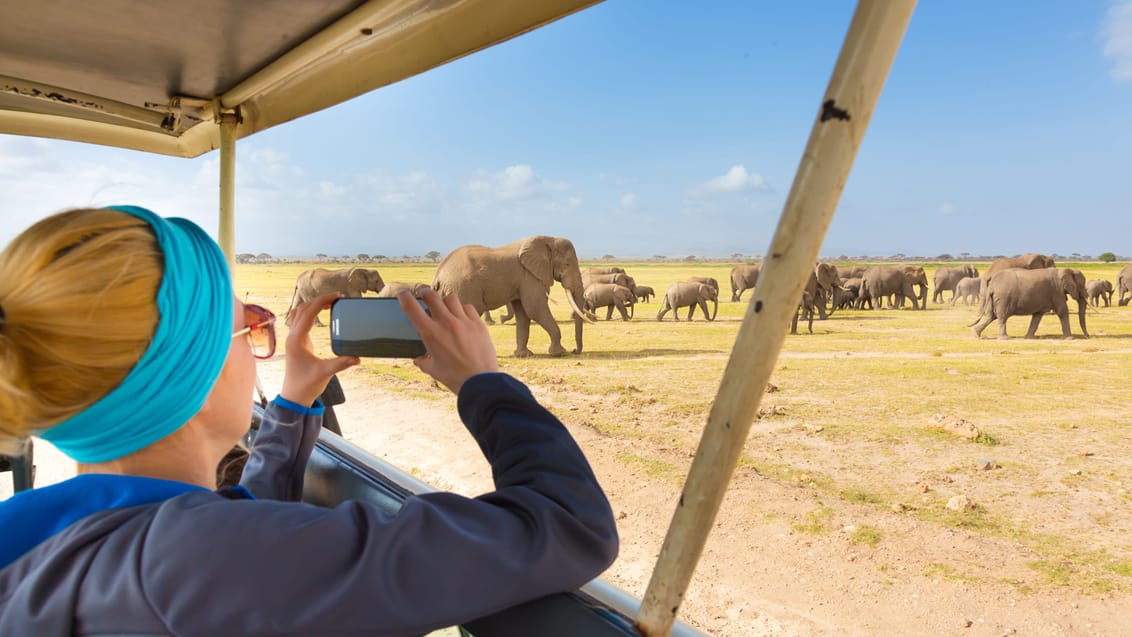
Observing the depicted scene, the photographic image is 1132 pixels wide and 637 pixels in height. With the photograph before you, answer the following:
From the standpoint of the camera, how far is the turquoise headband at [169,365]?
14.9 inches

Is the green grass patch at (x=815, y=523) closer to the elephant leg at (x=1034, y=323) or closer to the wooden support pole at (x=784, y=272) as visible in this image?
the wooden support pole at (x=784, y=272)

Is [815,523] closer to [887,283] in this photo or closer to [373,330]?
[373,330]

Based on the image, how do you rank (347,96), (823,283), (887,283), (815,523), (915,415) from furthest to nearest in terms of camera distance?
1. (887,283)
2. (823,283)
3. (915,415)
4. (815,523)
5. (347,96)

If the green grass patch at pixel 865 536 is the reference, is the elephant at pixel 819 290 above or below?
above

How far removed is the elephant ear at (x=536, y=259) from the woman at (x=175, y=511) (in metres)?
8.34

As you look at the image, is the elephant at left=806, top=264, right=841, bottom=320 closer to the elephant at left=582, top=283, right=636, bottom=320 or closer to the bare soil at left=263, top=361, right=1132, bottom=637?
the elephant at left=582, top=283, right=636, bottom=320

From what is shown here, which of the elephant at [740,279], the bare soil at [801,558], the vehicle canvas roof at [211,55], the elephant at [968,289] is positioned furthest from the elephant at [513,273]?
the elephant at [968,289]

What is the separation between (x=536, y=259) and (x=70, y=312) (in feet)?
27.8

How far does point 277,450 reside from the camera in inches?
27.7

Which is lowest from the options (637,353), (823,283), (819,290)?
(637,353)

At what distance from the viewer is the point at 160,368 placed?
1.25 feet

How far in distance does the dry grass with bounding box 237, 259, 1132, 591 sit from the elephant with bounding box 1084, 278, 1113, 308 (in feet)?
14.2

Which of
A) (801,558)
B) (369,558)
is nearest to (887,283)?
(801,558)

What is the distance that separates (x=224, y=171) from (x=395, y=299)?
1292mm
